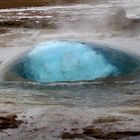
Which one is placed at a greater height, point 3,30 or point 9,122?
point 9,122

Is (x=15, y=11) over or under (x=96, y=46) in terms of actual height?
under

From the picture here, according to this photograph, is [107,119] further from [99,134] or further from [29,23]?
[29,23]

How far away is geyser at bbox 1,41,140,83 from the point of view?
27.4 feet

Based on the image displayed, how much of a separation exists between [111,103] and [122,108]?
1.30 ft

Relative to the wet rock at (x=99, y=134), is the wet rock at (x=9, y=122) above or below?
below

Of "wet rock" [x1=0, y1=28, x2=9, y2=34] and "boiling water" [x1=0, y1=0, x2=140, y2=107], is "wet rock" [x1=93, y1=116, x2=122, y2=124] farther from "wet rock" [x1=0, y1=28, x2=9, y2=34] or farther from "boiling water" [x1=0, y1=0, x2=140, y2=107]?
"wet rock" [x1=0, y1=28, x2=9, y2=34]

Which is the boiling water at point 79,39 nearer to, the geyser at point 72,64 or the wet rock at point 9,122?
the geyser at point 72,64

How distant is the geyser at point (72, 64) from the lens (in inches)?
328

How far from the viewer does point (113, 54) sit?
338 inches

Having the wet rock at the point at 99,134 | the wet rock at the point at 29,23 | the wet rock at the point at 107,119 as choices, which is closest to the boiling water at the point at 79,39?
the wet rock at the point at 29,23

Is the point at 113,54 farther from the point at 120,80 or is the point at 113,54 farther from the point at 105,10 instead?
the point at 105,10

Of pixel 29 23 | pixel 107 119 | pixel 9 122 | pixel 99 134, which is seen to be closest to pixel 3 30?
pixel 29 23

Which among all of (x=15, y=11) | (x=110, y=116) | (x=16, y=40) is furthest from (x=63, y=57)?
(x=15, y=11)

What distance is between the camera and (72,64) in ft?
27.4
